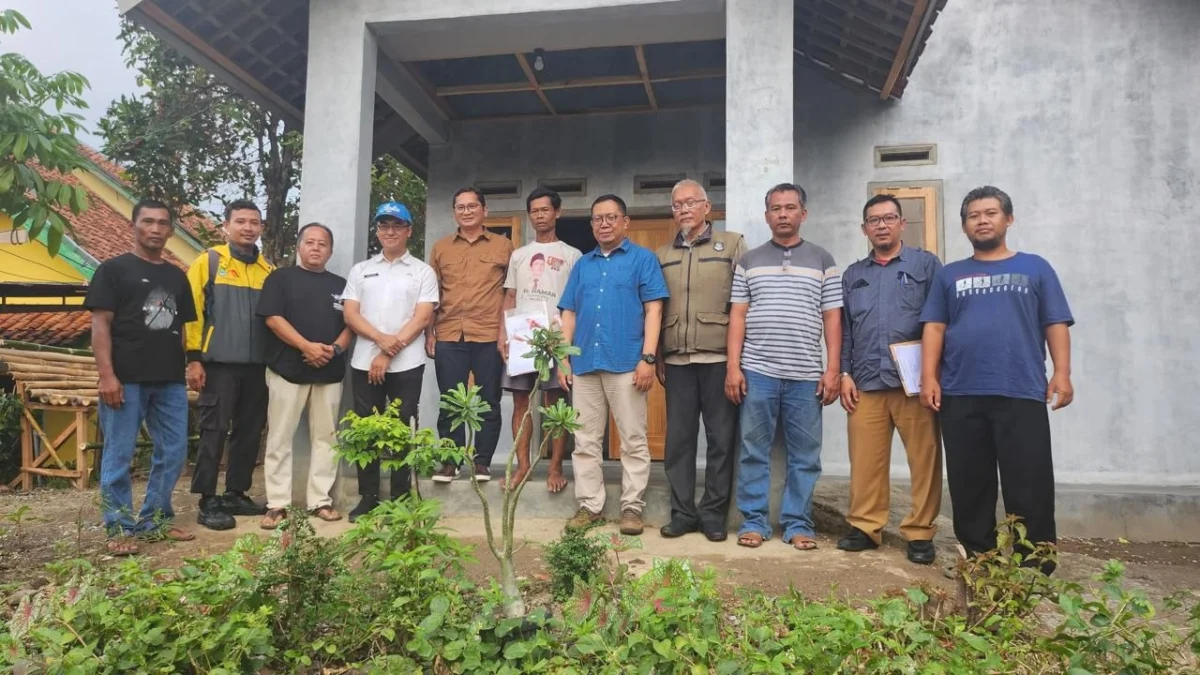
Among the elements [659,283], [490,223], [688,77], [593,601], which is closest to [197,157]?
[490,223]

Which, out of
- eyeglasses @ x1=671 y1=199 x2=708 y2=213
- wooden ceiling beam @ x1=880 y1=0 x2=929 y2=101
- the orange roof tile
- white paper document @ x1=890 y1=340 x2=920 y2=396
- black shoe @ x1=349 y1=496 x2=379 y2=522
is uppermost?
wooden ceiling beam @ x1=880 y1=0 x2=929 y2=101

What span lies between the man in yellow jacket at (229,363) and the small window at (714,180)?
3.87m

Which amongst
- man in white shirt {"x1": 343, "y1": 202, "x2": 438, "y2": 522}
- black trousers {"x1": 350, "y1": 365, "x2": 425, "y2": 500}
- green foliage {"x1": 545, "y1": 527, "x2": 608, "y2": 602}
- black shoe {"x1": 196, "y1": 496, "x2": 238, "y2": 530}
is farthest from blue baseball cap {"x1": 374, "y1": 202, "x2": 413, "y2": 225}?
green foliage {"x1": 545, "y1": 527, "x2": 608, "y2": 602}

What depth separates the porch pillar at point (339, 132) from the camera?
489cm

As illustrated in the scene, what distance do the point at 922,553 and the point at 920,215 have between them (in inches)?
138

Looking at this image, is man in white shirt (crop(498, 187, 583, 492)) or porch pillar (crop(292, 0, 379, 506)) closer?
man in white shirt (crop(498, 187, 583, 492))

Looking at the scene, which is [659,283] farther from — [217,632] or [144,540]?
[144,540]

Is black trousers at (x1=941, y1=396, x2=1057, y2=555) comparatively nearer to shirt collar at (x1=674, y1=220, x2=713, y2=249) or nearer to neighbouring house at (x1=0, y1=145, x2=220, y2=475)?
shirt collar at (x1=674, y1=220, x2=713, y2=249)

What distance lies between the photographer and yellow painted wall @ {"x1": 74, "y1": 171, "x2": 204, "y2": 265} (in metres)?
14.4

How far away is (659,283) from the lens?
4188 mm

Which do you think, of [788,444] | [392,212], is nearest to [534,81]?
[392,212]

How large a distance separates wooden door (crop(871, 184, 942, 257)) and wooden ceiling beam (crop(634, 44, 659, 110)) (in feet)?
6.82

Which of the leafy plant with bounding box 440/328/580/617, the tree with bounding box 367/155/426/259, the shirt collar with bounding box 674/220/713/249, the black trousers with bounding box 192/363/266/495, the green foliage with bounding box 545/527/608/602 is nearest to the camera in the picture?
the leafy plant with bounding box 440/328/580/617

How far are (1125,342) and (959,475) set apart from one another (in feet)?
12.0
